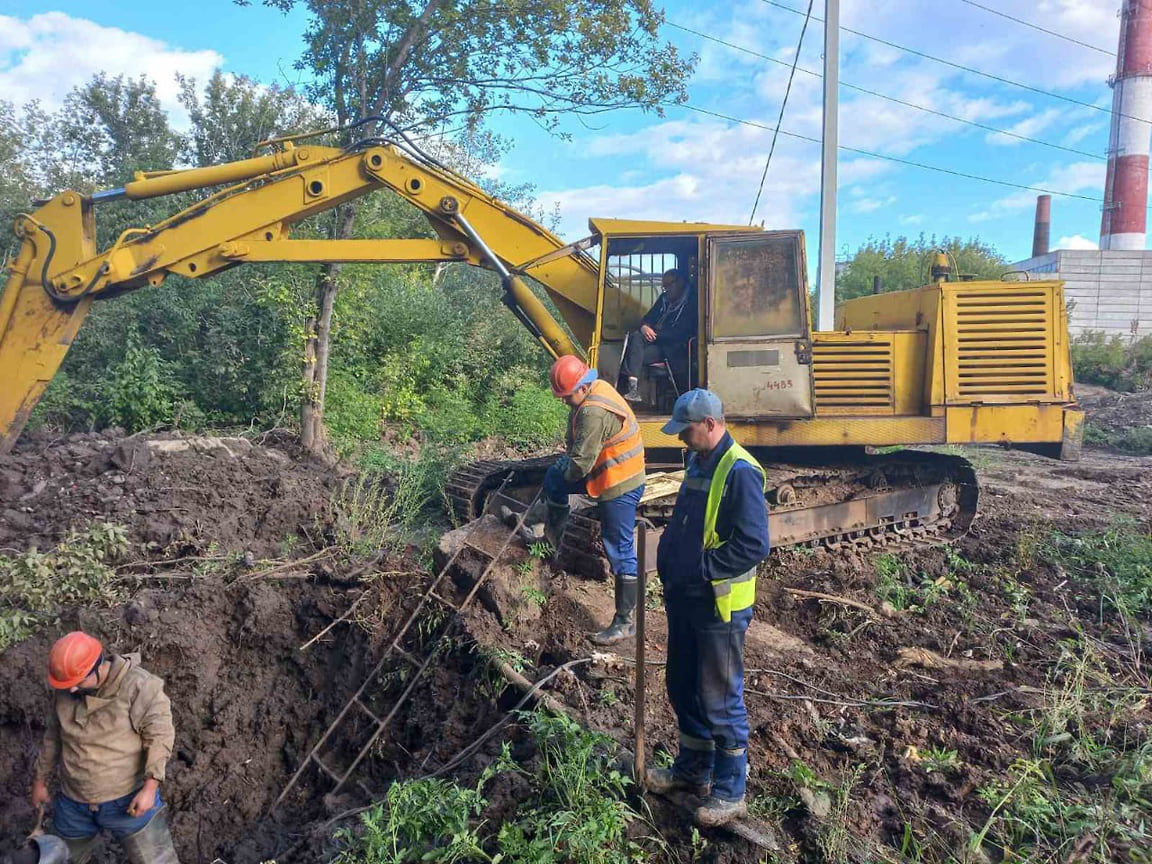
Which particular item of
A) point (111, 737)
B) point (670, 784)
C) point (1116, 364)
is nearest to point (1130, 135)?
point (1116, 364)

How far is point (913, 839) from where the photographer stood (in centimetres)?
324

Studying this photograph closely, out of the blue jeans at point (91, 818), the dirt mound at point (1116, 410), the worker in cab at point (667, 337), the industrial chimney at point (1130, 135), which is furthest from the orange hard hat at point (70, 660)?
the industrial chimney at point (1130, 135)

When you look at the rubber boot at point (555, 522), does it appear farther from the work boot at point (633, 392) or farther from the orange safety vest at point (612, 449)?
the work boot at point (633, 392)

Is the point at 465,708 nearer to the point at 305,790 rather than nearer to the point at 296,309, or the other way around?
the point at 305,790

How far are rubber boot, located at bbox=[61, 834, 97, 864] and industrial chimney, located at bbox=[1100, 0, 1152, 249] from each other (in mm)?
34920

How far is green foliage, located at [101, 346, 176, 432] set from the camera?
9.73 metres

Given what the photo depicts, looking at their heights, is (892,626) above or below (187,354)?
below

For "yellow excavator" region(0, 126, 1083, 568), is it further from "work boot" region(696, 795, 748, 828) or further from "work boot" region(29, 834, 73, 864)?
"work boot" region(29, 834, 73, 864)

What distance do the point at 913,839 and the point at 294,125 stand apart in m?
16.4

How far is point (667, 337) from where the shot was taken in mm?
6562

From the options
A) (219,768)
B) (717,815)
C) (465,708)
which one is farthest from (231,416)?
(717,815)

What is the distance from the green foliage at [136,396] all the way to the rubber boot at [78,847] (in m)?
6.99

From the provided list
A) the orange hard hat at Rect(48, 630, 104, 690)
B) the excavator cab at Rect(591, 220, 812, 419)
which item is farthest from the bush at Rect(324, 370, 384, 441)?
the orange hard hat at Rect(48, 630, 104, 690)

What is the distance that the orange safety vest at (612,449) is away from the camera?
489cm
